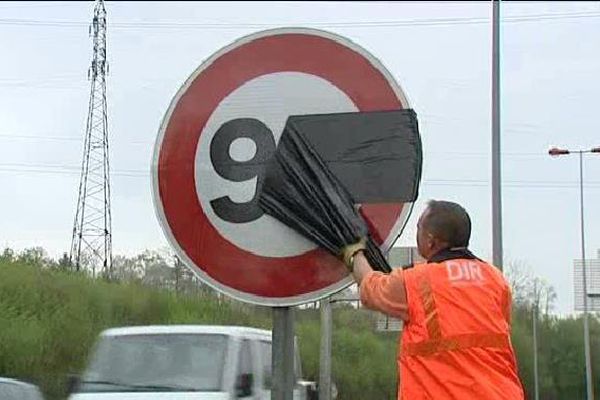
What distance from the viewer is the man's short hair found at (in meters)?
3.62

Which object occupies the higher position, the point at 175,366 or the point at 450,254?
the point at 450,254

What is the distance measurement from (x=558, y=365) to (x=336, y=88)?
54.2 m

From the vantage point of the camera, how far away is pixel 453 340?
3463 millimetres

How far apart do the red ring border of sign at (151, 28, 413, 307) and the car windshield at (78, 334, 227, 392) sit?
26.1ft

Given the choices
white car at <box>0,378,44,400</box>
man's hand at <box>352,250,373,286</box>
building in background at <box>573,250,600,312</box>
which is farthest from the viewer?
building in background at <box>573,250,600,312</box>

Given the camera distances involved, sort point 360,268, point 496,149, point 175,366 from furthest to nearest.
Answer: point 496,149 → point 175,366 → point 360,268

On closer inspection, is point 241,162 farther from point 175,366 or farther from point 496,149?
point 496,149

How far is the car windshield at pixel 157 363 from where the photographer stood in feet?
37.1

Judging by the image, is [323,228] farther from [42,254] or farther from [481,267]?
[42,254]

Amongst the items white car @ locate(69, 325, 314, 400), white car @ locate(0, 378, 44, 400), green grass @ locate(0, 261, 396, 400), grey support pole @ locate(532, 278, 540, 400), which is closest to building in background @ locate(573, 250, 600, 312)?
grey support pole @ locate(532, 278, 540, 400)

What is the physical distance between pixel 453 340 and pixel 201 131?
960mm

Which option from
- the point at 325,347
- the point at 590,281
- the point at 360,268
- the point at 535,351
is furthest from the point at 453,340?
the point at 590,281

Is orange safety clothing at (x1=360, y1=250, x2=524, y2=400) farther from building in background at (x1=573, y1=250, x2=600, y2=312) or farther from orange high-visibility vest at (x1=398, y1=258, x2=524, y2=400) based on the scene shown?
building in background at (x1=573, y1=250, x2=600, y2=312)

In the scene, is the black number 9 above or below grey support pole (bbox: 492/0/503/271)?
below
